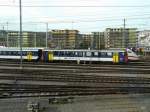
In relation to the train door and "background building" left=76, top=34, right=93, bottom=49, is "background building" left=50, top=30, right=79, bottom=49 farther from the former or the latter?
the train door

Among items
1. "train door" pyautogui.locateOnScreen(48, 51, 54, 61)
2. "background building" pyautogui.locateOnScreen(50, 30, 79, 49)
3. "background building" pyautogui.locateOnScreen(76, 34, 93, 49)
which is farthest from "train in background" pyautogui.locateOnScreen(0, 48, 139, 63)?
"background building" pyautogui.locateOnScreen(50, 30, 79, 49)

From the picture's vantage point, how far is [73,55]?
4262 centimetres

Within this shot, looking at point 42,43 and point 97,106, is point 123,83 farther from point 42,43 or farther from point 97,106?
point 42,43

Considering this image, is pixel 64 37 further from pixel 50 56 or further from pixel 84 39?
pixel 50 56

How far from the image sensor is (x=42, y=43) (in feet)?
299

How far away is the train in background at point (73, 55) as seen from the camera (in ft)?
Result: 136

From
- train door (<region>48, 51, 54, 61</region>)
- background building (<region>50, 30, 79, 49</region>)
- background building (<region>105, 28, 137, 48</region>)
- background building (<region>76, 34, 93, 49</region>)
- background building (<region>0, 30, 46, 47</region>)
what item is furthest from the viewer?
background building (<region>50, 30, 79, 49</region>)

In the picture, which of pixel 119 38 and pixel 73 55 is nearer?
pixel 73 55

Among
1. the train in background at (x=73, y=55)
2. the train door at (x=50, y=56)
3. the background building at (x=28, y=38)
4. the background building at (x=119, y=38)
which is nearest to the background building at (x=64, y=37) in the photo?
the background building at (x=28, y=38)

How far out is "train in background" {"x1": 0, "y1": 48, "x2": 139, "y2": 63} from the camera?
136 ft

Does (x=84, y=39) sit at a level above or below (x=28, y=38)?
below

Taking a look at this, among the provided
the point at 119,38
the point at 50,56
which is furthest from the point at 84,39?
the point at 50,56

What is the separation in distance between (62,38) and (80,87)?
250 feet

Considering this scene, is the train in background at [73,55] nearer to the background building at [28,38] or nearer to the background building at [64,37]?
the background building at [28,38]
